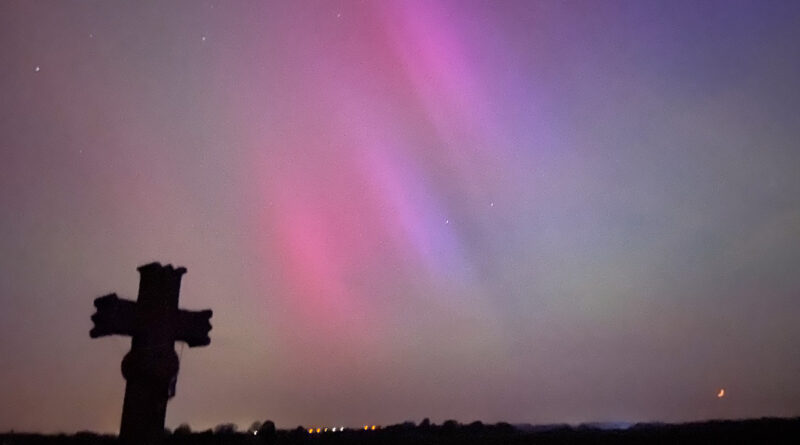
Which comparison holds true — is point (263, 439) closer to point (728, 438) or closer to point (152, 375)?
point (728, 438)

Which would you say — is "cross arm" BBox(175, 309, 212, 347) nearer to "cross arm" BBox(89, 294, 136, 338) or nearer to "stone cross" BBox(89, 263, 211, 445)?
"stone cross" BBox(89, 263, 211, 445)

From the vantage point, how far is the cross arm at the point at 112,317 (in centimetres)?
411

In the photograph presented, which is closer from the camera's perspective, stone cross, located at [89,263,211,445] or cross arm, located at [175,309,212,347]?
stone cross, located at [89,263,211,445]

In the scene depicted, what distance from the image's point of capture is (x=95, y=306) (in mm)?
4141

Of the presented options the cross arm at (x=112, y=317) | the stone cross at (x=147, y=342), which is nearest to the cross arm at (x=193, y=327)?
the stone cross at (x=147, y=342)

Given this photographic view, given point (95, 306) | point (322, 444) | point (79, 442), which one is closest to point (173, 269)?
point (95, 306)

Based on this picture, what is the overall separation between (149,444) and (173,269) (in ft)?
3.56

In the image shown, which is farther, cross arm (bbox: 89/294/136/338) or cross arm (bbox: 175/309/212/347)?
cross arm (bbox: 175/309/212/347)

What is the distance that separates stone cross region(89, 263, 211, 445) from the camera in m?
4.09

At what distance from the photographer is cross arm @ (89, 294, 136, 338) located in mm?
4109

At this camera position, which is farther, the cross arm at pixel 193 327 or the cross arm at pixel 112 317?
the cross arm at pixel 193 327

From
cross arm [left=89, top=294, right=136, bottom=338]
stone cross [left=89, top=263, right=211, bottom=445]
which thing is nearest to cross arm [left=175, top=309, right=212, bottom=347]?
stone cross [left=89, top=263, right=211, bottom=445]

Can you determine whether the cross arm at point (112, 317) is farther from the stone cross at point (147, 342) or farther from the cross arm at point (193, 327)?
the cross arm at point (193, 327)

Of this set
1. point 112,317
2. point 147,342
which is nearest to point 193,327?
point 147,342
